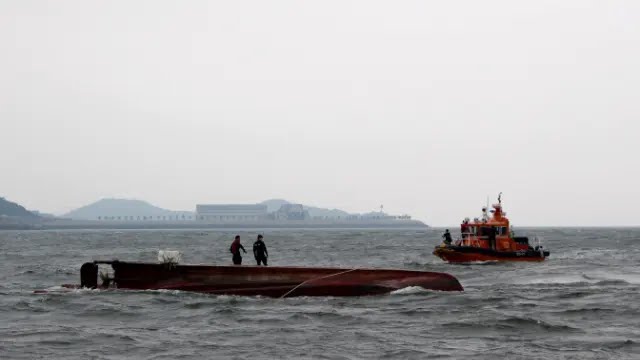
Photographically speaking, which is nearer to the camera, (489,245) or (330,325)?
(330,325)

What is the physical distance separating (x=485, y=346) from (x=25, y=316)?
14038mm

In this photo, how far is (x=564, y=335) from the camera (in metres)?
20.8

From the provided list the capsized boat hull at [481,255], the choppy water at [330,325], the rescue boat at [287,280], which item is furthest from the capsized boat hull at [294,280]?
the capsized boat hull at [481,255]

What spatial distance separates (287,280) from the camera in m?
28.5

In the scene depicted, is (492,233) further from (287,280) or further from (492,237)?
(287,280)

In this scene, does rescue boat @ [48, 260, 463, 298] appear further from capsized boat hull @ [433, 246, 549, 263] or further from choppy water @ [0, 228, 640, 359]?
capsized boat hull @ [433, 246, 549, 263]

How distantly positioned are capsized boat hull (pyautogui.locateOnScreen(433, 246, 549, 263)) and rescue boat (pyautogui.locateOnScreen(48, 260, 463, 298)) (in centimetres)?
1926

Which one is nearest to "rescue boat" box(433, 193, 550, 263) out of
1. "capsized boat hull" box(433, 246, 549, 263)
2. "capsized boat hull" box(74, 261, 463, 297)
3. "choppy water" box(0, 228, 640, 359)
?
"capsized boat hull" box(433, 246, 549, 263)

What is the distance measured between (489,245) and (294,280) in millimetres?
23716

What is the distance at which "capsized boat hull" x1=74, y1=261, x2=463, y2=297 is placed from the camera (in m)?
28.4

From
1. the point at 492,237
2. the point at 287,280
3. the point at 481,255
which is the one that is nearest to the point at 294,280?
the point at 287,280

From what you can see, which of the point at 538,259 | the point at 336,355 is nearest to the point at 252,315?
the point at 336,355

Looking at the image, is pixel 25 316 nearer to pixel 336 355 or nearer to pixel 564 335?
pixel 336 355

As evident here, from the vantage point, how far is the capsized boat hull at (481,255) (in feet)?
159
